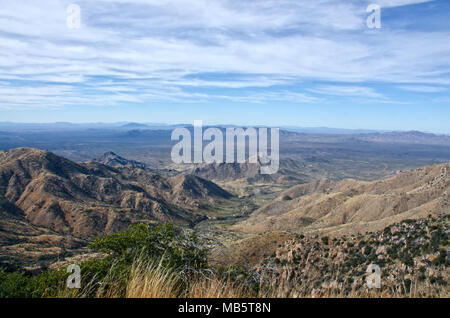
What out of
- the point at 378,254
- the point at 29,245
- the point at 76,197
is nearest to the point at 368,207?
the point at 378,254

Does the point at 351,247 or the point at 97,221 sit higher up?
the point at 351,247

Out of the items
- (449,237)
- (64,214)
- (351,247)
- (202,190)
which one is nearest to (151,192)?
(202,190)

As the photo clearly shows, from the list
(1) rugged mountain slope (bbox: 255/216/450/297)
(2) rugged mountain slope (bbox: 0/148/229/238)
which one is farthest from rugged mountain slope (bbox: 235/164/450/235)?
(2) rugged mountain slope (bbox: 0/148/229/238)

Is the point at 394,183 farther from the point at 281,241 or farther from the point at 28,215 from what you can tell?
the point at 28,215

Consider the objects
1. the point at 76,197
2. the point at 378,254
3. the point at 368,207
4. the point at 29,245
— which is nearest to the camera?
the point at 378,254

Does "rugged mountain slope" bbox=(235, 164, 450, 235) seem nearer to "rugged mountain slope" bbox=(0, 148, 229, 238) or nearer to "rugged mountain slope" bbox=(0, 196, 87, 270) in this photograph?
"rugged mountain slope" bbox=(0, 148, 229, 238)

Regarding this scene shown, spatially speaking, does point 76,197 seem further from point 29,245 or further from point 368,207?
point 368,207
